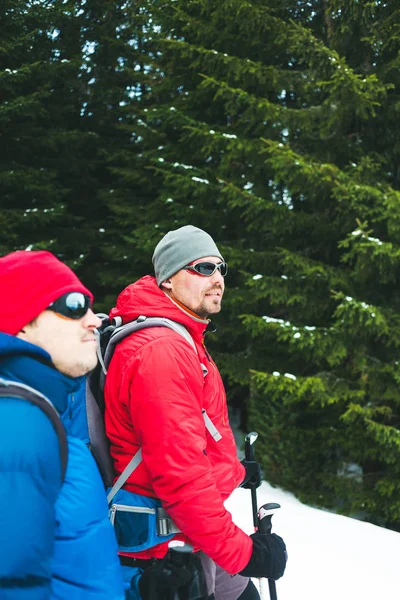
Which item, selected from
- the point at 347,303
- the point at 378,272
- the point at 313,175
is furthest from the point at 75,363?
the point at 378,272

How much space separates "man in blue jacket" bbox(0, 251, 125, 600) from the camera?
119cm

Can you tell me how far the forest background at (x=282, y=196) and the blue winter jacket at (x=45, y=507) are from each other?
5073mm

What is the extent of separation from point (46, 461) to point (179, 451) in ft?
2.50

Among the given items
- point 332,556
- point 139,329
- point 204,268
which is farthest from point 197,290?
point 332,556

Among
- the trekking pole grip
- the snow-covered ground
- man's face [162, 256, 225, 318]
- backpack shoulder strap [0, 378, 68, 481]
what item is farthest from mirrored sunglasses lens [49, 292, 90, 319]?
the snow-covered ground

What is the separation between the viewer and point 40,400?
1265 millimetres

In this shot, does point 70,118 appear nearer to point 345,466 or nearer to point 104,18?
point 104,18

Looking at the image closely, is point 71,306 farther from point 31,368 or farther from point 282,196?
point 282,196

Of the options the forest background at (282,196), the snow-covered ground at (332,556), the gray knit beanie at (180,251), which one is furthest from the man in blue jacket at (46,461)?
the forest background at (282,196)

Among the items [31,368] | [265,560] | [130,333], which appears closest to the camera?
[31,368]

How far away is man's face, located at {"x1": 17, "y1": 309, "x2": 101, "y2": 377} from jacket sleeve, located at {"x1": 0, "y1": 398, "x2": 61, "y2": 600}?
20cm

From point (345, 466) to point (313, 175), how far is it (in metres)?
4.17

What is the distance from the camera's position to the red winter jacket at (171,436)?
1.93 meters

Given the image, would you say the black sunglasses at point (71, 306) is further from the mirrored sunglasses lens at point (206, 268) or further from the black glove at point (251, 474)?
the black glove at point (251, 474)
